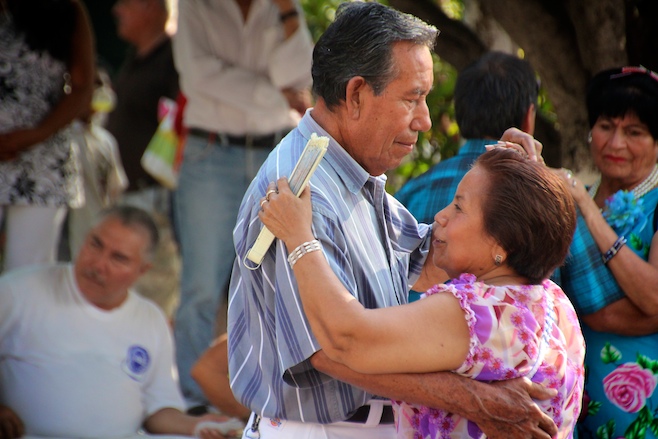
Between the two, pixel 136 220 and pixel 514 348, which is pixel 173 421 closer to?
pixel 136 220

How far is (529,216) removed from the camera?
2.28 m

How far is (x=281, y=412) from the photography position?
2.34 m

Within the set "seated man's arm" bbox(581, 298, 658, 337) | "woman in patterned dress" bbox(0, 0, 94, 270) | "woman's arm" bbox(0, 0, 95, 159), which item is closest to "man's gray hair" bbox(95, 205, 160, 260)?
"woman in patterned dress" bbox(0, 0, 94, 270)

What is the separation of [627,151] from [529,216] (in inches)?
56.5

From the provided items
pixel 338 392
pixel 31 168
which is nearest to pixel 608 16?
pixel 338 392

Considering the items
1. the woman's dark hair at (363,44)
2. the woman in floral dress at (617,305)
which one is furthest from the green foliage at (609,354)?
the woman's dark hair at (363,44)

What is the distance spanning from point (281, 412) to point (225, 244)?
10.4ft

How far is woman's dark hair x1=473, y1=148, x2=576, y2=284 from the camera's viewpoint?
229 centimetres

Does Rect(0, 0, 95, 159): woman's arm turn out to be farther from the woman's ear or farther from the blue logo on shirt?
the woman's ear

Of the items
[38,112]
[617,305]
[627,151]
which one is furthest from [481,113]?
[38,112]

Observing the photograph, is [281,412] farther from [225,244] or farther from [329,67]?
[225,244]

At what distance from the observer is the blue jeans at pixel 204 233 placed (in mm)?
5379

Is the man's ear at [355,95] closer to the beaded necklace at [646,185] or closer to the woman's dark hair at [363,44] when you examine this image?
the woman's dark hair at [363,44]

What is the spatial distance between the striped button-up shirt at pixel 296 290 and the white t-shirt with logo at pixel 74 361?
2155 mm
